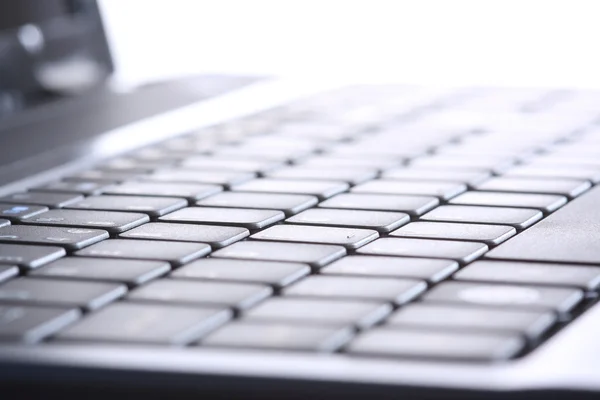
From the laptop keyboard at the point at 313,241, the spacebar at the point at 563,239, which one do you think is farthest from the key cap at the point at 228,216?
the spacebar at the point at 563,239

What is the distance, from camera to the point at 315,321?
33 centimetres

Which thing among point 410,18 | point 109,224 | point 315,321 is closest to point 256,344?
point 315,321

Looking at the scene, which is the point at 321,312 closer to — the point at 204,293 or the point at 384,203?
the point at 204,293

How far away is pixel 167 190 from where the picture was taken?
0.55 m

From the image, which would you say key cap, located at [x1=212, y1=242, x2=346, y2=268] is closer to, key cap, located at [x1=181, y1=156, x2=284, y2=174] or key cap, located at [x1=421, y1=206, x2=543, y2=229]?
key cap, located at [x1=421, y1=206, x2=543, y2=229]

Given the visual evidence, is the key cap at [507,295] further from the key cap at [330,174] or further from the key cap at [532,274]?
the key cap at [330,174]

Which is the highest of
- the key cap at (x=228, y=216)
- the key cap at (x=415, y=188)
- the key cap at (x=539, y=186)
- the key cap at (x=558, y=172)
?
the key cap at (x=228, y=216)

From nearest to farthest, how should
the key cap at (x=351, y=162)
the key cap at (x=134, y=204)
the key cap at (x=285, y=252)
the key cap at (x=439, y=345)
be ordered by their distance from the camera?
the key cap at (x=439, y=345)
the key cap at (x=285, y=252)
the key cap at (x=134, y=204)
the key cap at (x=351, y=162)

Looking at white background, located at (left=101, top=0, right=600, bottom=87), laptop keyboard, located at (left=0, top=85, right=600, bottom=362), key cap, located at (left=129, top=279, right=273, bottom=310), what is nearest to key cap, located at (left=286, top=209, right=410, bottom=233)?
laptop keyboard, located at (left=0, top=85, right=600, bottom=362)

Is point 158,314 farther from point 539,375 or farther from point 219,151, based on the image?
point 219,151

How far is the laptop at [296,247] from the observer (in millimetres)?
301

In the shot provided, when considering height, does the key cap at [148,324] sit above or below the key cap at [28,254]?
below

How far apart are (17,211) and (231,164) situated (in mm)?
146

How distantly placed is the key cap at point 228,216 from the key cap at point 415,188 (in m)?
0.07
